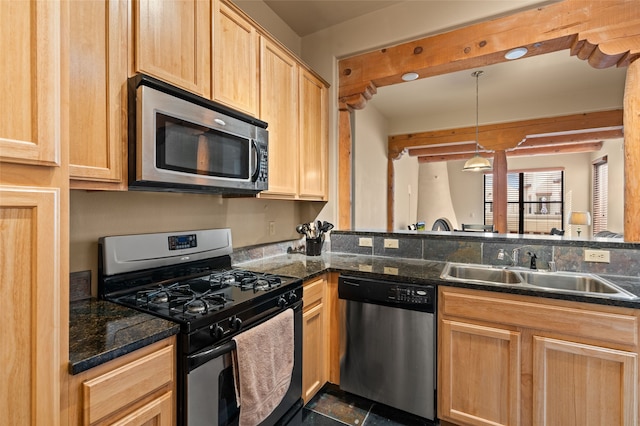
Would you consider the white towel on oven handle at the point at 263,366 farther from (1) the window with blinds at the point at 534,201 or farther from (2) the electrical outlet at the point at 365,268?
(1) the window with blinds at the point at 534,201

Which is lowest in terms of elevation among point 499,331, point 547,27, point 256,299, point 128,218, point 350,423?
point 350,423

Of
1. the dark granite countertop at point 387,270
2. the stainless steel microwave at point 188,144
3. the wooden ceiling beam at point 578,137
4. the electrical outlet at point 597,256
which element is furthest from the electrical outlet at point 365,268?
the wooden ceiling beam at point 578,137

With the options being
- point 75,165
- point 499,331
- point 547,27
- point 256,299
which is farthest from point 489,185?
point 75,165

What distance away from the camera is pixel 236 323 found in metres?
1.25

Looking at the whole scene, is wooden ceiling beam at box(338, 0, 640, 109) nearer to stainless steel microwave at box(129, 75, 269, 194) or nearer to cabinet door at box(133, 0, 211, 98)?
stainless steel microwave at box(129, 75, 269, 194)

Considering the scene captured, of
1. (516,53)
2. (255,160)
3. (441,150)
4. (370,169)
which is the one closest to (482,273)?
(516,53)

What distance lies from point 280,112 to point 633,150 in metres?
2.15

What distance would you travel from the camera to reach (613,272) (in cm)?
183

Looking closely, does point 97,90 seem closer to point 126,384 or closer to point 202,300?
point 202,300

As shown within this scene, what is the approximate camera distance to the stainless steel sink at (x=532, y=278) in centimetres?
171

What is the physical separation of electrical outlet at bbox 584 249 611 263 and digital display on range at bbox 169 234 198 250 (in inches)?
92.2

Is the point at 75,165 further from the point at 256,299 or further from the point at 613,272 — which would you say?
the point at 613,272

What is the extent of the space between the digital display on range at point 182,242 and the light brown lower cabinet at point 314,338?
68cm

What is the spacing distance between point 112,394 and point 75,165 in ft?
2.48
